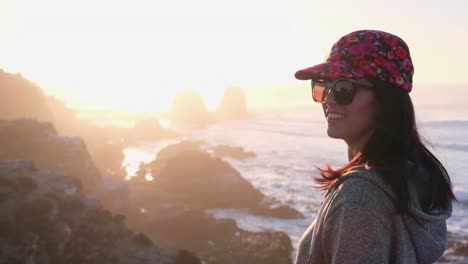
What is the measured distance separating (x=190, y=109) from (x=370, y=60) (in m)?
173

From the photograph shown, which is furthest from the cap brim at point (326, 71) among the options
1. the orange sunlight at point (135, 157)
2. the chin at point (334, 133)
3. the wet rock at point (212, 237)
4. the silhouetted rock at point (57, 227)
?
the orange sunlight at point (135, 157)

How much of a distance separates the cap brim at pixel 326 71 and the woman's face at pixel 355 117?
127 mm

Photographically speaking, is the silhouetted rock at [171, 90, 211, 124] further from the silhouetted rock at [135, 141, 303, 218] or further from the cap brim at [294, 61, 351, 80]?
the cap brim at [294, 61, 351, 80]

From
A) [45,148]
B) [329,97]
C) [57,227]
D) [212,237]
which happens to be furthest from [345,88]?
[45,148]

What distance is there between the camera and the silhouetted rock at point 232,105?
7343 inches

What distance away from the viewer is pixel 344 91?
7.38ft

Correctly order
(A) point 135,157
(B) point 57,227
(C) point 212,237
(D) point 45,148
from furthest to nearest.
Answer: (A) point 135,157 < (D) point 45,148 < (C) point 212,237 < (B) point 57,227

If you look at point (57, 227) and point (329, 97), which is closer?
point (329, 97)

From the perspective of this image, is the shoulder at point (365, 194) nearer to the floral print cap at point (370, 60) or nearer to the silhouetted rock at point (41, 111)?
the floral print cap at point (370, 60)

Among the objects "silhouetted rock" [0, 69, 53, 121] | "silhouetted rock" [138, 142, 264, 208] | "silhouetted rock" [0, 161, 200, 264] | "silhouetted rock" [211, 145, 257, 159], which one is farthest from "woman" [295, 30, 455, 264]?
"silhouetted rock" [211, 145, 257, 159]

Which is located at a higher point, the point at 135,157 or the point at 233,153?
the point at 135,157

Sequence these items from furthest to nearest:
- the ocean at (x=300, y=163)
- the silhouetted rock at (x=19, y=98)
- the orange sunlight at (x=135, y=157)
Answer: the orange sunlight at (x=135, y=157) → the silhouetted rock at (x=19, y=98) → the ocean at (x=300, y=163)

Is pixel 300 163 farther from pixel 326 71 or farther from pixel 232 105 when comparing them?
pixel 232 105

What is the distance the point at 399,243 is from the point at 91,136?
84.2m
